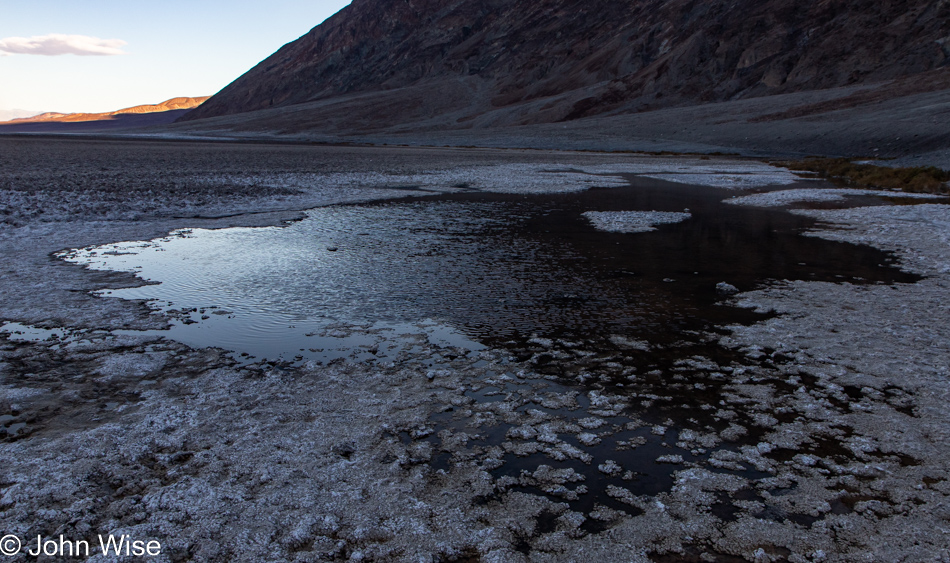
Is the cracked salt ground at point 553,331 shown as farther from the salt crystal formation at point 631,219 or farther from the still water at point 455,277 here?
the salt crystal formation at point 631,219

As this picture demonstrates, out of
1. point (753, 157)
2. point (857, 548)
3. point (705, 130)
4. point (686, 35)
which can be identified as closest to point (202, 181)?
point (857, 548)

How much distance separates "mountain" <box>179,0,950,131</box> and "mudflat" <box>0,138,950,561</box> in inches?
2758

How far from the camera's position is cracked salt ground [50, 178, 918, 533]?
4.36 meters

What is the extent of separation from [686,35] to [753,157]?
179ft

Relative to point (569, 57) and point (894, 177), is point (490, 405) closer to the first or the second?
point (894, 177)

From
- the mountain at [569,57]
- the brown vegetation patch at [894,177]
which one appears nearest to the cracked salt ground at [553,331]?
the brown vegetation patch at [894,177]

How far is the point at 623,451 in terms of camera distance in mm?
4559

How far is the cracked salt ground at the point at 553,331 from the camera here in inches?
172

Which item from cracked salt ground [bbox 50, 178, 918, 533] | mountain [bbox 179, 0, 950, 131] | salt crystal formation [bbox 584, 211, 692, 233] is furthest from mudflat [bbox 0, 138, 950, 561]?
mountain [bbox 179, 0, 950, 131]

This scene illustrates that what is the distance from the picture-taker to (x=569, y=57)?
112562 mm

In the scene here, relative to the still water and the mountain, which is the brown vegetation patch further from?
the mountain

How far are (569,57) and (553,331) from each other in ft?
375

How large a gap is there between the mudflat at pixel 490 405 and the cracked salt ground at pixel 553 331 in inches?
1.4

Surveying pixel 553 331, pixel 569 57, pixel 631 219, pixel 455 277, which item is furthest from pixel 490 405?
pixel 569 57
